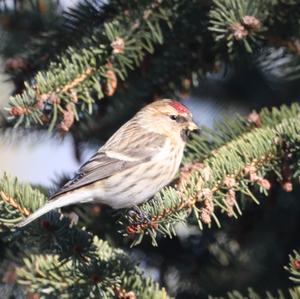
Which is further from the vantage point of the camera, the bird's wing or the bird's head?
the bird's head

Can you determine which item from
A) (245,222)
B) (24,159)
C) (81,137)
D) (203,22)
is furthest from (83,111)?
(24,159)

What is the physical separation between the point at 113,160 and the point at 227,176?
100cm

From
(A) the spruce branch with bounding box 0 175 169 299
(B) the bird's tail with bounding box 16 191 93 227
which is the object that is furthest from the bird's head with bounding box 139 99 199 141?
(A) the spruce branch with bounding box 0 175 169 299

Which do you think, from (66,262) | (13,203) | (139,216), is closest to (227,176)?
(139,216)

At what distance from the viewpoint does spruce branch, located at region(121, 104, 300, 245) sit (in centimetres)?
284

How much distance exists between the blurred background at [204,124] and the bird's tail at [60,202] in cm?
14

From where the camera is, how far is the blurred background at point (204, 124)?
353cm

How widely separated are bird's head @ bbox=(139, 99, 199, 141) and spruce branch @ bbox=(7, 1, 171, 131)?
1.34ft

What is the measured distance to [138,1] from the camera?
332cm

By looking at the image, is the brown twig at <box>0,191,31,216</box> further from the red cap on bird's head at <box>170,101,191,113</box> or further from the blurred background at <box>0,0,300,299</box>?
the red cap on bird's head at <box>170,101,191,113</box>

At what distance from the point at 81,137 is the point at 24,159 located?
2.72 metres

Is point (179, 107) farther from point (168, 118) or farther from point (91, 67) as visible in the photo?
point (91, 67)

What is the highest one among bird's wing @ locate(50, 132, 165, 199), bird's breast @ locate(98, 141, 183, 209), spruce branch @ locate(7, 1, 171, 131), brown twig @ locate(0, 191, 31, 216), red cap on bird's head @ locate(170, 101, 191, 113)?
spruce branch @ locate(7, 1, 171, 131)

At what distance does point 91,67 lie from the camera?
328cm
